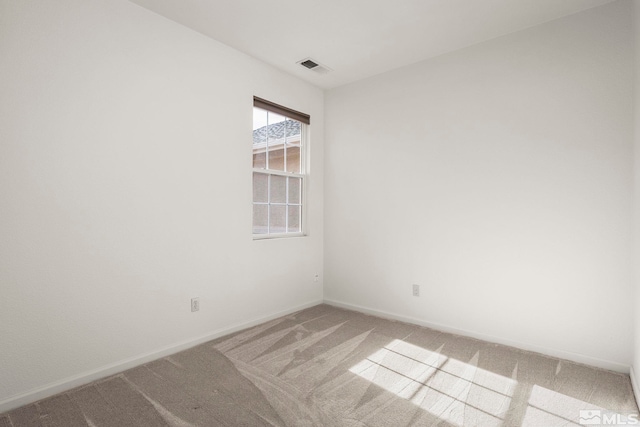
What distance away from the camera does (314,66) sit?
3594mm

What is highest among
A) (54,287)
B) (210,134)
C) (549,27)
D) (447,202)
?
(549,27)

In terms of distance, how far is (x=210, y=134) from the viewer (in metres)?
3.06

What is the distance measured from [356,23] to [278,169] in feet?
5.43

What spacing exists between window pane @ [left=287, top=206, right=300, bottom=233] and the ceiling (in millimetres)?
1596

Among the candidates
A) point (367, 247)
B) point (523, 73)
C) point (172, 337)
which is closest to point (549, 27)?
point (523, 73)

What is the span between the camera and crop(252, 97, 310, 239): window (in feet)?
11.7

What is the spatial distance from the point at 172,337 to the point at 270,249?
4.09 ft

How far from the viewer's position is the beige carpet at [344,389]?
Answer: 193 centimetres

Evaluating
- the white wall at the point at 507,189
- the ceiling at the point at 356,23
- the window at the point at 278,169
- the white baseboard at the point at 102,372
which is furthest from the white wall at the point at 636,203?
the white baseboard at the point at 102,372

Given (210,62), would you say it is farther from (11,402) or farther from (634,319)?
(634,319)

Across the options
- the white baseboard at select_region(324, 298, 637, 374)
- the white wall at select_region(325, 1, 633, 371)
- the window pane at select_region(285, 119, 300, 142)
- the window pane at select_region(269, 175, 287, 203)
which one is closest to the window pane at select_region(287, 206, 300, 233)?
the window pane at select_region(269, 175, 287, 203)

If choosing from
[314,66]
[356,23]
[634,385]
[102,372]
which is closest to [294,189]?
[314,66]

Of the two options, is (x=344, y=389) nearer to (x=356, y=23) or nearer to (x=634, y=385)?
(x=634, y=385)

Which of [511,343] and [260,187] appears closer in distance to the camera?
[511,343]
